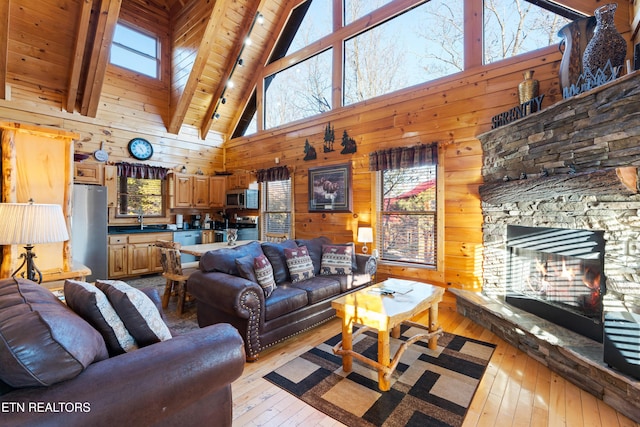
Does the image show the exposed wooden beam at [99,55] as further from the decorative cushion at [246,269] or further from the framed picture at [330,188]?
the decorative cushion at [246,269]

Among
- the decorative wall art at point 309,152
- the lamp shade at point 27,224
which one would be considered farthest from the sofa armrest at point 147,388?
the decorative wall art at point 309,152

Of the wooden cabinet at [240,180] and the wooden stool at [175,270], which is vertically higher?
the wooden cabinet at [240,180]

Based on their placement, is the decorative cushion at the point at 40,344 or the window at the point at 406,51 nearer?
the decorative cushion at the point at 40,344

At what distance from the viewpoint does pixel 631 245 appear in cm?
221

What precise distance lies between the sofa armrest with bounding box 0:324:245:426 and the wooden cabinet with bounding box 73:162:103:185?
5.42 metres

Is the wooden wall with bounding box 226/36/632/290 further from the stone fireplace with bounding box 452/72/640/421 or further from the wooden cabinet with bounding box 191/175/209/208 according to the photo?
the wooden cabinet with bounding box 191/175/209/208

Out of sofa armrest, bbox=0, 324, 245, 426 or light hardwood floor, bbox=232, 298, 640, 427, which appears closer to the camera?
sofa armrest, bbox=0, 324, 245, 426

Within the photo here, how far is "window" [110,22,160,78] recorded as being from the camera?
5707 mm

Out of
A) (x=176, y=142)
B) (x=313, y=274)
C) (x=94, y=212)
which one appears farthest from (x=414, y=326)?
(x=176, y=142)

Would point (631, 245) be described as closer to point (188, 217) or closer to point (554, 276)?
point (554, 276)

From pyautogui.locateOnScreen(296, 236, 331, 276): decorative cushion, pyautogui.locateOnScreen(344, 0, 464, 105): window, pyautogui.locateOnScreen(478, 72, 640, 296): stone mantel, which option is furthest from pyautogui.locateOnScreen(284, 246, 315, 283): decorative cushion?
pyautogui.locateOnScreen(344, 0, 464, 105): window

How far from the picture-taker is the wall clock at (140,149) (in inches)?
233

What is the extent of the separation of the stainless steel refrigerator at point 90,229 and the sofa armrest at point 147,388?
445 centimetres

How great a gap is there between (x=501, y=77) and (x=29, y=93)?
23.6ft
